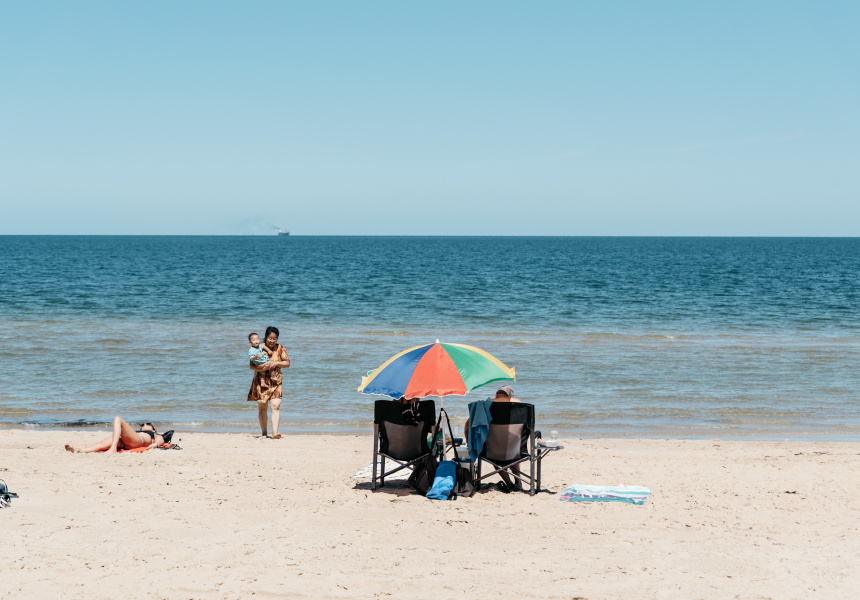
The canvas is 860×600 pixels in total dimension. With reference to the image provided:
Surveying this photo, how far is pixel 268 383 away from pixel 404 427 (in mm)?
3604

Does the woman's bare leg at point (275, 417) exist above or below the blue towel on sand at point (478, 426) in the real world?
below

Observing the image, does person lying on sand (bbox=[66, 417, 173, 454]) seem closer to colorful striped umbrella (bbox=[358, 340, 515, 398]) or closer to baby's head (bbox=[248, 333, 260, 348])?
baby's head (bbox=[248, 333, 260, 348])

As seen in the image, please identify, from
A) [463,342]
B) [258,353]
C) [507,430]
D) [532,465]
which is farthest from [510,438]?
[463,342]

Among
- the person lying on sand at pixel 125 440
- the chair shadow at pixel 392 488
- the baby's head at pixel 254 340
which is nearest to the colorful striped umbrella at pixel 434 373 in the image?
the chair shadow at pixel 392 488

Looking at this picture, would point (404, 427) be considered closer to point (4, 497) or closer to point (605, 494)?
point (605, 494)

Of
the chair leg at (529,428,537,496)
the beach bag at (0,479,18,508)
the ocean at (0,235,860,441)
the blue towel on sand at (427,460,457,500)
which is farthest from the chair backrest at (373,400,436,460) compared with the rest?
the ocean at (0,235,860,441)

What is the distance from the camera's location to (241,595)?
16.5ft

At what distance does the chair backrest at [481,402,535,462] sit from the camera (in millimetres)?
7617

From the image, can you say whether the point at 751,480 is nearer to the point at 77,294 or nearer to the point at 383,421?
the point at 383,421

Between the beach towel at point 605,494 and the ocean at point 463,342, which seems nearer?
the beach towel at point 605,494

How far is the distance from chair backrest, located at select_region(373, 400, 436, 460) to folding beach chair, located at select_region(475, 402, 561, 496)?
0.59 metres

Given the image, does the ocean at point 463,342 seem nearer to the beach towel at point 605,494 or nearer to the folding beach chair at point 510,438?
the beach towel at point 605,494

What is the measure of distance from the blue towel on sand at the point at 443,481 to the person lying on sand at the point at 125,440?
3753 millimetres

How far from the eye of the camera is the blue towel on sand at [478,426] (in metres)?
7.55
